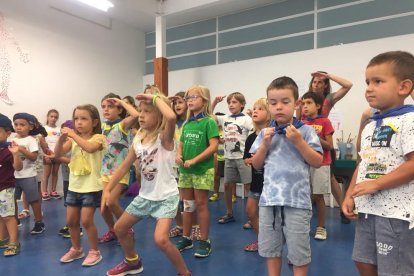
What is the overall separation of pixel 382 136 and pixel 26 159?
11.3ft

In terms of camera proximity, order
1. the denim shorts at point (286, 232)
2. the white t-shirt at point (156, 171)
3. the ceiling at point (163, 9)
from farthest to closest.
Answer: the ceiling at point (163, 9) → the white t-shirt at point (156, 171) → the denim shorts at point (286, 232)

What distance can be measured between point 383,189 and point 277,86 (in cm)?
75

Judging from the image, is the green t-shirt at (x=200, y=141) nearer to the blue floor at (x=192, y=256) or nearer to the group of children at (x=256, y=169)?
the group of children at (x=256, y=169)

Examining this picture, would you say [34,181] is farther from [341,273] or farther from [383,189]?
[383,189]

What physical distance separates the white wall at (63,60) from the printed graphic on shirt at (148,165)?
450 cm

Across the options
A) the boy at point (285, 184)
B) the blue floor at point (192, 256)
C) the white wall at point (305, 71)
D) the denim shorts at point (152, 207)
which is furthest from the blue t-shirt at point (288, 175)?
the white wall at point (305, 71)

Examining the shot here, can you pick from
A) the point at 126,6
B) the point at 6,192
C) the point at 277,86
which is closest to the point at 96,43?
the point at 126,6

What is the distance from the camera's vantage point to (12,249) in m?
3.04

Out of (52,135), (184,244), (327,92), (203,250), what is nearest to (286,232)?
(203,250)

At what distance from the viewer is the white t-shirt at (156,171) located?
2.35 meters

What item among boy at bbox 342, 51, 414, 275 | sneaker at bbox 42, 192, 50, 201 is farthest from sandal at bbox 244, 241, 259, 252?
sneaker at bbox 42, 192, 50, 201

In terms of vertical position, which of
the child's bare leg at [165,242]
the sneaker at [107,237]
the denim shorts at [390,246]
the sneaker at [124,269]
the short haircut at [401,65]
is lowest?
the sneaker at [107,237]

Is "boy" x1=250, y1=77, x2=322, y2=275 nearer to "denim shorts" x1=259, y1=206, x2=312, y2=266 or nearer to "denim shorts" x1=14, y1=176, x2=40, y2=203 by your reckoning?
"denim shorts" x1=259, y1=206, x2=312, y2=266

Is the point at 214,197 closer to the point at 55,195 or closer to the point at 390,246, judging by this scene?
the point at 55,195
